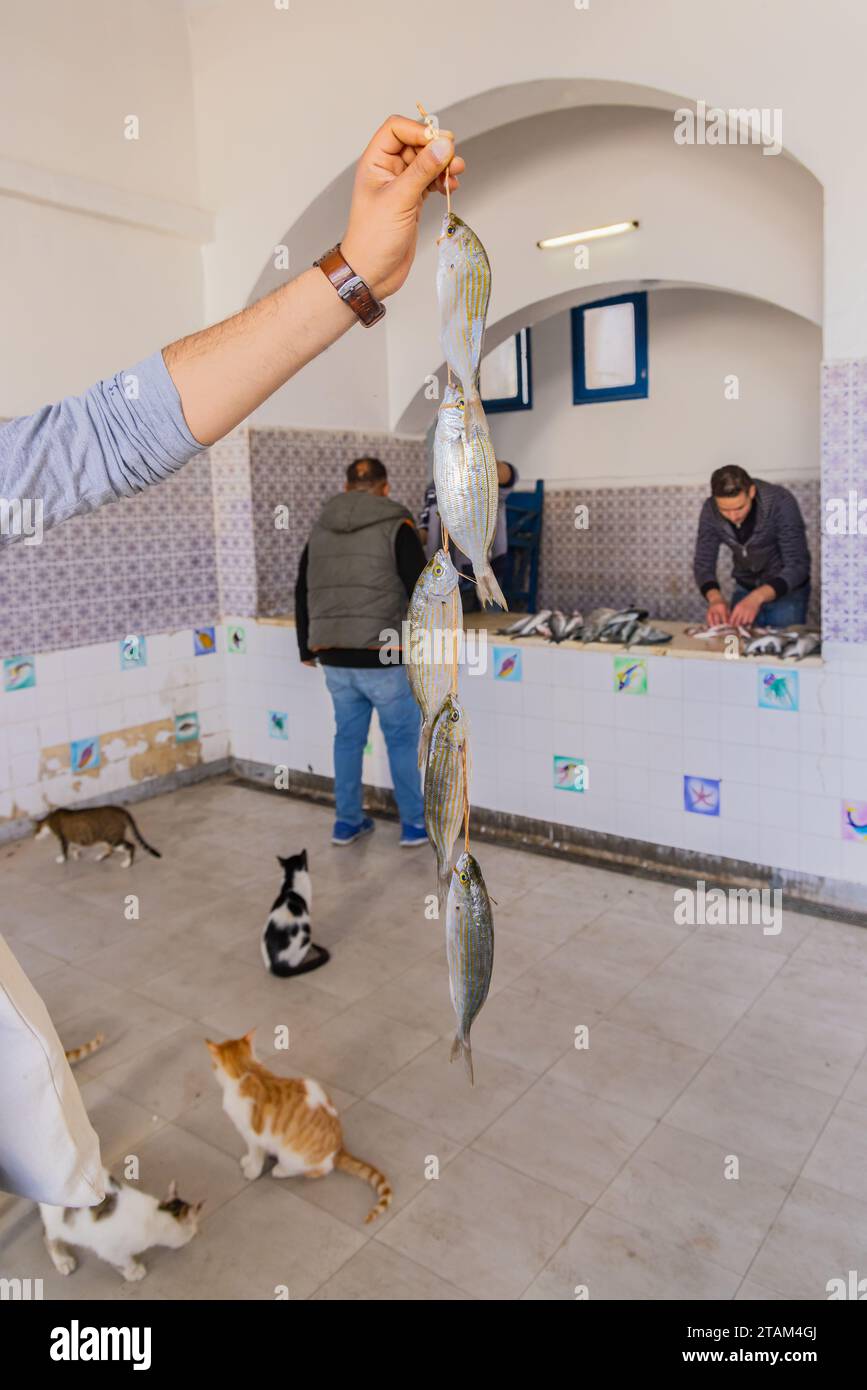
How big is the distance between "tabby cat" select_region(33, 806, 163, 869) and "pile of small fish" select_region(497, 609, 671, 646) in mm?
2185

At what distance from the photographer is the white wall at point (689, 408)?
6.72 m

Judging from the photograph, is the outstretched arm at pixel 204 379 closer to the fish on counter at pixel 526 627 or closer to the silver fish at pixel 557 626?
the silver fish at pixel 557 626

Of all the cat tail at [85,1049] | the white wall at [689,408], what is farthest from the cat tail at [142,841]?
the white wall at [689,408]

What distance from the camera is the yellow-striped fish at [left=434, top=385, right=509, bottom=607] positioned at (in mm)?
1298

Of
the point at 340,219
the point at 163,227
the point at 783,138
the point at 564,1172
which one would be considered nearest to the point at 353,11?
the point at 340,219

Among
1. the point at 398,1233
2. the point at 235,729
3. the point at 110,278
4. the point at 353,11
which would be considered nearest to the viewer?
the point at 398,1233

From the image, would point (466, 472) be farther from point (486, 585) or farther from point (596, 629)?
point (596, 629)

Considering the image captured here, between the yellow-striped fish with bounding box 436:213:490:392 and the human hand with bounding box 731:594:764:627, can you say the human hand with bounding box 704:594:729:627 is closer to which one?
the human hand with bounding box 731:594:764:627

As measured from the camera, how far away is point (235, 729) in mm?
6770

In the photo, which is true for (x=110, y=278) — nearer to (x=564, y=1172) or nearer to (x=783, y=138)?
(x=783, y=138)

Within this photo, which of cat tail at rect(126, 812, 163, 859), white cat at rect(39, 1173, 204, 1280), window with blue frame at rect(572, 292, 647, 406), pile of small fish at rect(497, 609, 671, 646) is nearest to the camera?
white cat at rect(39, 1173, 204, 1280)

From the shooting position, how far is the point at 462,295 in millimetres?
1303

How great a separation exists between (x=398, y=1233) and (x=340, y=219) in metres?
5.39

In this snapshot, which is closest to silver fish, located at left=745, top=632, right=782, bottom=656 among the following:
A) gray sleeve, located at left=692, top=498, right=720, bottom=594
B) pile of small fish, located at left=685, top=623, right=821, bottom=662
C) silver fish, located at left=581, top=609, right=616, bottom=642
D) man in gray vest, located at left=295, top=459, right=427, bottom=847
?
pile of small fish, located at left=685, top=623, right=821, bottom=662
